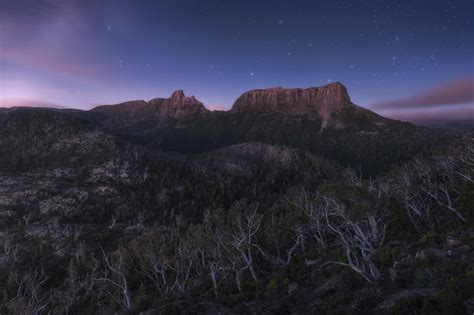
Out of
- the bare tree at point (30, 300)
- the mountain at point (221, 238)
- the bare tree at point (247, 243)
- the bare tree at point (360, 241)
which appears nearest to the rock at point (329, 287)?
the mountain at point (221, 238)

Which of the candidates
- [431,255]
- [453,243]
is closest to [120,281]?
[431,255]

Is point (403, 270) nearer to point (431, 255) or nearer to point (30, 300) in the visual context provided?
point (431, 255)

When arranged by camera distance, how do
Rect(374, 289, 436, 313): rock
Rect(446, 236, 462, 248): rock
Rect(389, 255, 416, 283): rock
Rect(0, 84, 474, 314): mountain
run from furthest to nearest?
1. Rect(446, 236, 462, 248): rock
2. Rect(0, 84, 474, 314): mountain
3. Rect(389, 255, 416, 283): rock
4. Rect(374, 289, 436, 313): rock

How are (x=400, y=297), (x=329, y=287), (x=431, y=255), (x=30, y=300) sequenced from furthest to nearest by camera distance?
1. (x=30, y=300)
2. (x=329, y=287)
3. (x=431, y=255)
4. (x=400, y=297)

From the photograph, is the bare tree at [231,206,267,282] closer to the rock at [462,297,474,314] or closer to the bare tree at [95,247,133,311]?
the bare tree at [95,247,133,311]

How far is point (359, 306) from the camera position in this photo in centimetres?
1642

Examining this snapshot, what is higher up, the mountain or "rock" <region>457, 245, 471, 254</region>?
"rock" <region>457, 245, 471, 254</region>

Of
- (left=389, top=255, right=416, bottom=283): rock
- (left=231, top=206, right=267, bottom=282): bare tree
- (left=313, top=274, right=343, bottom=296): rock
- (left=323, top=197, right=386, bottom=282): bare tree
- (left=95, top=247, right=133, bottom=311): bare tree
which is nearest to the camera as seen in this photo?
(left=389, top=255, right=416, bottom=283): rock

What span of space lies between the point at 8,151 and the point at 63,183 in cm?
8356

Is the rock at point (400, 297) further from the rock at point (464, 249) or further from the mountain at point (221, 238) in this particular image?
the rock at point (464, 249)

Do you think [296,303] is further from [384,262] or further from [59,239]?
[59,239]

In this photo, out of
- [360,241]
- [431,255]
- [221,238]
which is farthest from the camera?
[221,238]

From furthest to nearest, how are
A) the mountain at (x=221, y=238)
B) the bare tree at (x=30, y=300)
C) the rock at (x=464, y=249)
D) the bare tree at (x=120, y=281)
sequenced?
the bare tree at (x=30, y=300) < the bare tree at (x=120, y=281) < the rock at (x=464, y=249) < the mountain at (x=221, y=238)

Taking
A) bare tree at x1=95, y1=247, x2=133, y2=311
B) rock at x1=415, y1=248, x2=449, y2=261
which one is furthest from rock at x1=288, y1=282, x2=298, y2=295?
bare tree at x1=95, y1=247, x2=133, y2=311
